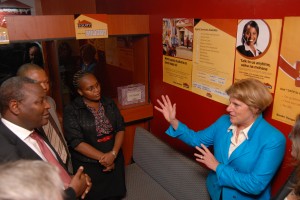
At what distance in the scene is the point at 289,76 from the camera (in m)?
1.51

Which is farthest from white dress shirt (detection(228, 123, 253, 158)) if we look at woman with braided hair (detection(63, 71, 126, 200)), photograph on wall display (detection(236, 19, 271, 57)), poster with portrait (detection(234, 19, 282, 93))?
woman with braided hair (detection(63, 71, 126, 200))

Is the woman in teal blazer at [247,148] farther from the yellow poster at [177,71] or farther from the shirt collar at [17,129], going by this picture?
the shirt collar at [17,129]

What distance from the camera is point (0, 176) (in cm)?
77

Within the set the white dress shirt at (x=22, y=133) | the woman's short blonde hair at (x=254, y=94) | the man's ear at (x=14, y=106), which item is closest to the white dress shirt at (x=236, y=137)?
the woman's short blonde hair at (x=254, y=94)

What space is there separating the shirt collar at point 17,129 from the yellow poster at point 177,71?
142 cm

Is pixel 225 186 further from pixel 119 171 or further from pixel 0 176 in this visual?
pixel 0 176

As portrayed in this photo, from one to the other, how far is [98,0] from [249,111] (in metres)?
2.98

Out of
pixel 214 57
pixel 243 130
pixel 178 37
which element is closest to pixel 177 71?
pixel 178 37

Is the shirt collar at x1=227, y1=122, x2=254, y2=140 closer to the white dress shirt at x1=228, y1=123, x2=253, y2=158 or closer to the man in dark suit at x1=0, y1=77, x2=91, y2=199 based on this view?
the white dress shirt at x1=228, y1=123, x2=253, y2=158

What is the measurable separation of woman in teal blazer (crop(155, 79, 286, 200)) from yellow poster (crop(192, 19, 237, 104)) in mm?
326

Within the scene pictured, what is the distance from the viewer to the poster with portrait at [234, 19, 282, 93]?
5.10ft

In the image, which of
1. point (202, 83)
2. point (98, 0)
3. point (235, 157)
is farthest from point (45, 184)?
point (98, 0)

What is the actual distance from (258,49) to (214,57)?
0.40 meters

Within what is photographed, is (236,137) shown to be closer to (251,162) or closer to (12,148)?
(251,162)
